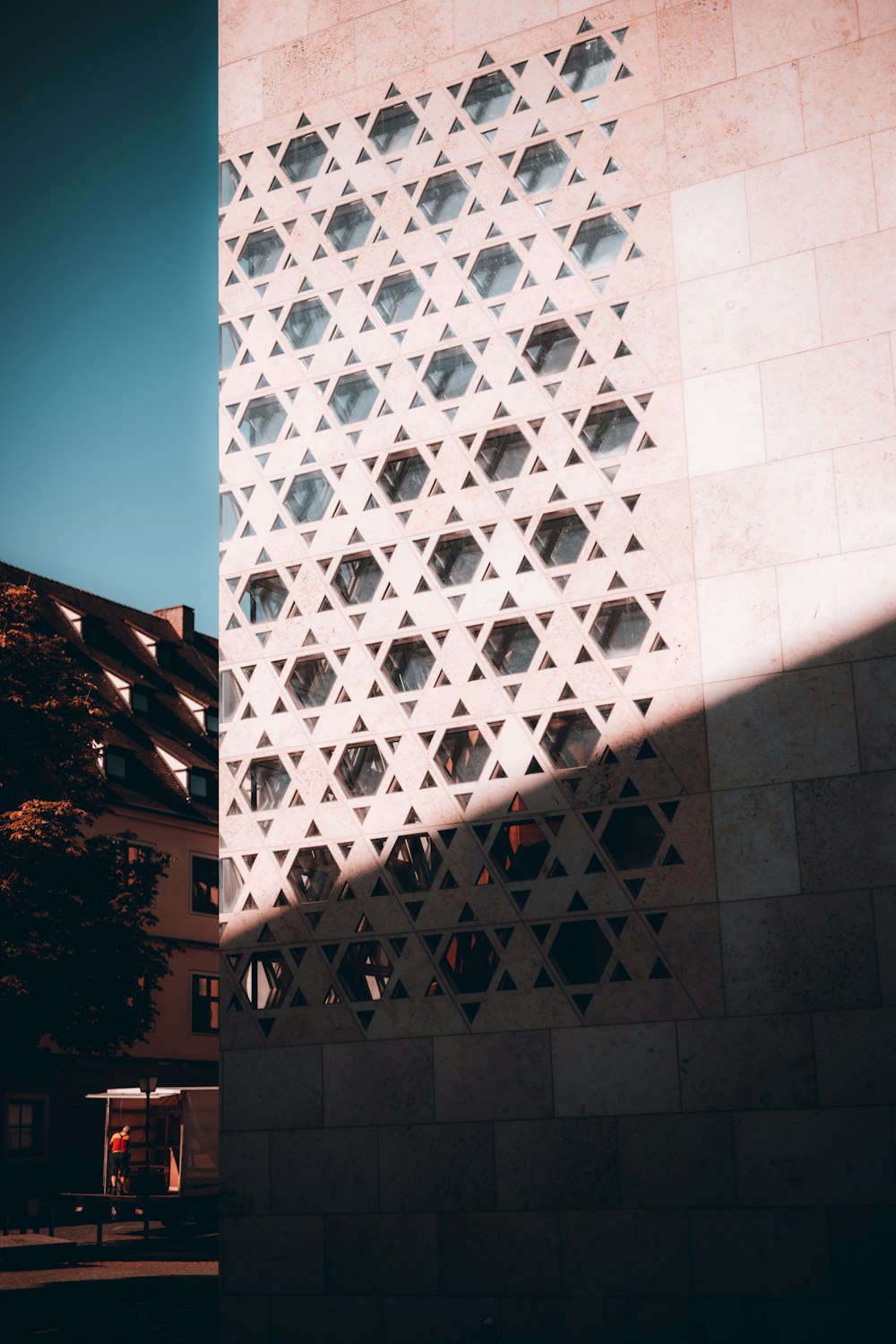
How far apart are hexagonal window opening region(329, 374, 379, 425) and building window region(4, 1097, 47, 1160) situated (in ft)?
101

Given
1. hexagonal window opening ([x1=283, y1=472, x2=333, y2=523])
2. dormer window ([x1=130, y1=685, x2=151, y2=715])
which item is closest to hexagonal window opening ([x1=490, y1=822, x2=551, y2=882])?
hexagonal window opening ([x1=283, y1=472, x2=333, y2=523])

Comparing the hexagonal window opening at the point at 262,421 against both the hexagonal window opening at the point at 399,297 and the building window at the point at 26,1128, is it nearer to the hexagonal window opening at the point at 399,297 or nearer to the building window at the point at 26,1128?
the hexagonal window opening at the point at 399,297

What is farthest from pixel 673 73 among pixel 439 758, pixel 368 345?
pixel 439 758

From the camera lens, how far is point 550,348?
18.3 metres

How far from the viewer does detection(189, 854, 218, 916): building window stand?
51.7m

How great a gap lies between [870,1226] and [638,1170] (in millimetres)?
2452

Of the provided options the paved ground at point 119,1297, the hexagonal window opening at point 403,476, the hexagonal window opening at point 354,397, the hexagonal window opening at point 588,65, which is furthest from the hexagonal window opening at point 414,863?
the hexagonal window opening at point 588,65

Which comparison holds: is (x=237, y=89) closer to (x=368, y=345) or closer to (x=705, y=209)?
(x=368, y=345)

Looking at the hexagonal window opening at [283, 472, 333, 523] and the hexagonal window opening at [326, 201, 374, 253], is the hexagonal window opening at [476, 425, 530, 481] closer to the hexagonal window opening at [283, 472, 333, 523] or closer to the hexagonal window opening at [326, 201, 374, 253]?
the hexagonal window opening at [283, 472, 333, 523]

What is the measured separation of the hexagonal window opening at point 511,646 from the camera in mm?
17797

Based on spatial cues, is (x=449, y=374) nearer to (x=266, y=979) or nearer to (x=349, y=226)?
(x=349, y=226)

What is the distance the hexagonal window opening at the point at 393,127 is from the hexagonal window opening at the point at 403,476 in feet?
14.5

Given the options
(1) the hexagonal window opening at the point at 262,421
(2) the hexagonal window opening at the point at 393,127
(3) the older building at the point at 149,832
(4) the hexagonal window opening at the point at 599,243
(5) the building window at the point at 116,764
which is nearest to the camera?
(4) the hexagonal window opening at the point at 599,243

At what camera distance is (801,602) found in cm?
1619
